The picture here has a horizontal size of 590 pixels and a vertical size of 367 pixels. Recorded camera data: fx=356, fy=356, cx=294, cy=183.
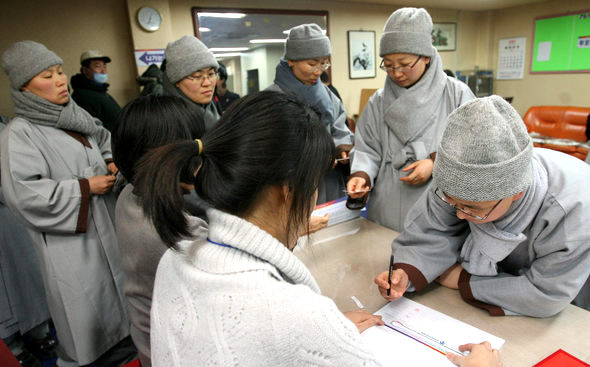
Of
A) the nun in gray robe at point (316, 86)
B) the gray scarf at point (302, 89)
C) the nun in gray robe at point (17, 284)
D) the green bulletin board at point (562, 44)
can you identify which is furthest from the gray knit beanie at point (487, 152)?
the green bulletin board at point (562, 44)

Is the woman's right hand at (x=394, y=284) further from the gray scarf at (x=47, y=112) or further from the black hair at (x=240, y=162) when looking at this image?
the gray scarf at (x=47, y=112)

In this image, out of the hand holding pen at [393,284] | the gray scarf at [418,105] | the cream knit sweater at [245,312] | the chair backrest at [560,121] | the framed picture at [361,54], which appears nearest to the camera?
the cream knit sweater at [245,312]

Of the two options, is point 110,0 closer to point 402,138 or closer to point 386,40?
point 386,40

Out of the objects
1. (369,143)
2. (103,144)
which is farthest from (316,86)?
(103,144)

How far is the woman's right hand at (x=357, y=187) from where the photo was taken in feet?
5.03

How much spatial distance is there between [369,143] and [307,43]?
2.09 feet

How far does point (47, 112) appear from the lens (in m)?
1.58

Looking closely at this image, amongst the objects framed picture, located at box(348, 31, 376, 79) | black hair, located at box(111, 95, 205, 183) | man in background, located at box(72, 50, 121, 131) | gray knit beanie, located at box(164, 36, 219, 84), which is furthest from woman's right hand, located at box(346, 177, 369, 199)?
framed picture, located at box(348, 31, 376, 79)

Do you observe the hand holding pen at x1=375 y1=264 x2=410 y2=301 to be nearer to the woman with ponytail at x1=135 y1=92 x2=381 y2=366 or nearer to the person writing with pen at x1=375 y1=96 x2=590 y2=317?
the person writing with pen at x1=375 y1=96 x2=590 y2=317

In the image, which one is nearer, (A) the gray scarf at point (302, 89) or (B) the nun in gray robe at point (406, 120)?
(B) the nun in gray robe at point (406, 120)

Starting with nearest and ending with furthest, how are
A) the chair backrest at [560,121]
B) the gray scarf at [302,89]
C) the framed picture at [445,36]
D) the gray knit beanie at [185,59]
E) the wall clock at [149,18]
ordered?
the gray knit beanie at [185,59]
the gray scarf at [302,89]
the wall clock at [149,18]
the chair backrest at [560,121]
the framed picture at [445,36]

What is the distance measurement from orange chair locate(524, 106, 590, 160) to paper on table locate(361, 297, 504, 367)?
3826mm

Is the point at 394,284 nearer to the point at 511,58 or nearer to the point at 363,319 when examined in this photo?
the point at 363,319

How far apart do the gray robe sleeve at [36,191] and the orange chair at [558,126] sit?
14.5 feet
